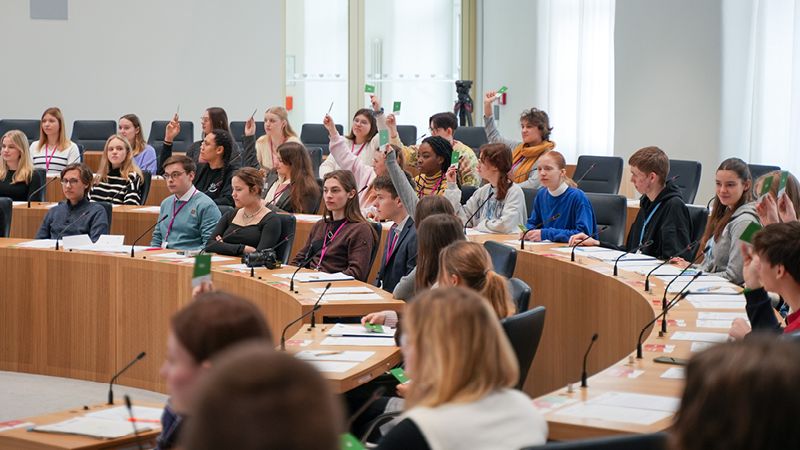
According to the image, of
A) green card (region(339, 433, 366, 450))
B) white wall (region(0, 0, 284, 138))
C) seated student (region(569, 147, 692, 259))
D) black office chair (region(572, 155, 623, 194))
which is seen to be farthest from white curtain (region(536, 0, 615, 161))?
green card (region(339, 433, 366, 450))

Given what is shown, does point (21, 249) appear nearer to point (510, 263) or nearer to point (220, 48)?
point (510, 263)

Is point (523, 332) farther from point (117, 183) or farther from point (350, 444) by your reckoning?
point (117, 183)

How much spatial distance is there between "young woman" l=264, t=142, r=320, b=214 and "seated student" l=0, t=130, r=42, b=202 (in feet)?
6.48

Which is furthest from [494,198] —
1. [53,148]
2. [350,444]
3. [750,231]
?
[53,148]

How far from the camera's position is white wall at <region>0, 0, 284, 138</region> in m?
12.7

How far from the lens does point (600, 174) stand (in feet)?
28.7

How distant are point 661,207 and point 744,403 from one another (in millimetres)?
4659

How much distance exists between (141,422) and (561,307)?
121 inches

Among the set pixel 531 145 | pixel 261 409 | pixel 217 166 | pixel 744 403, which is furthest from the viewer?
pixel 531 145

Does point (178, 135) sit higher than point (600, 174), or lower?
higher

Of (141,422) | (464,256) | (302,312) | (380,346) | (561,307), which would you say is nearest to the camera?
(141,422)

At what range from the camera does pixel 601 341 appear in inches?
200

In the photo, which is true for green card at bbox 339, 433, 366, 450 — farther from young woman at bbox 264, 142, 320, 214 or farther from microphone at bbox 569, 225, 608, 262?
young woman at bbox 264, 142, 320, 214

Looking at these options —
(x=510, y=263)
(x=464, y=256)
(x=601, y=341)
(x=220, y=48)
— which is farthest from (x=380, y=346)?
(x=220, y=48)
